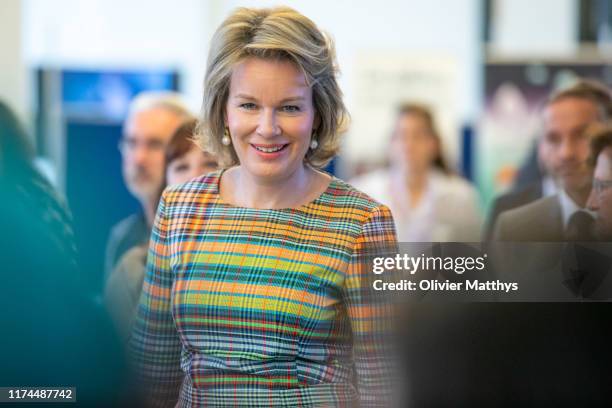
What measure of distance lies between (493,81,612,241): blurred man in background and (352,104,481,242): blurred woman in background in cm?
6

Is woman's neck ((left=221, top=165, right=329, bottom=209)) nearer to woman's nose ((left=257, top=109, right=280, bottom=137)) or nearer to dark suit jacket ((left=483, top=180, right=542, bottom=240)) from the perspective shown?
woman's nose ((left=257, top=109, right=280, bottom=137))

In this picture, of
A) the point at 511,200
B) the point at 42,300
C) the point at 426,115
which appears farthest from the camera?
the point at 426,115

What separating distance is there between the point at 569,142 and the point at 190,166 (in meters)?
0.56

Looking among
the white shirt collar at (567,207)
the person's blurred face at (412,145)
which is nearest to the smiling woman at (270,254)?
the white shirt collar at (567,207)

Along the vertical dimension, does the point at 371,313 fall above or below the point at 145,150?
below

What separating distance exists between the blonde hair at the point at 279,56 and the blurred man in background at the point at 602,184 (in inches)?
14.9

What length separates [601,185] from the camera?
1264 millimetres

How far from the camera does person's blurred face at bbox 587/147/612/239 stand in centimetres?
124

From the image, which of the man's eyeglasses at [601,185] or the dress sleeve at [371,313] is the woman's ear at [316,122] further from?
the man's eyeglasses at [601,185]

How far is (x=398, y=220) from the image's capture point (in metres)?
1.25

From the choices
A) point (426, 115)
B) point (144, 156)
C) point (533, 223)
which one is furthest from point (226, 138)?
point (426, 115)

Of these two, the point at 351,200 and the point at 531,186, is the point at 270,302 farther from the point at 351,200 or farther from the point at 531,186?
the point at 531,186

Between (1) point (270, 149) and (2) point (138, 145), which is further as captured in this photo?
(2) point (138, 145)

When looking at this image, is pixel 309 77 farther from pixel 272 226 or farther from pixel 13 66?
pixel 13 66
